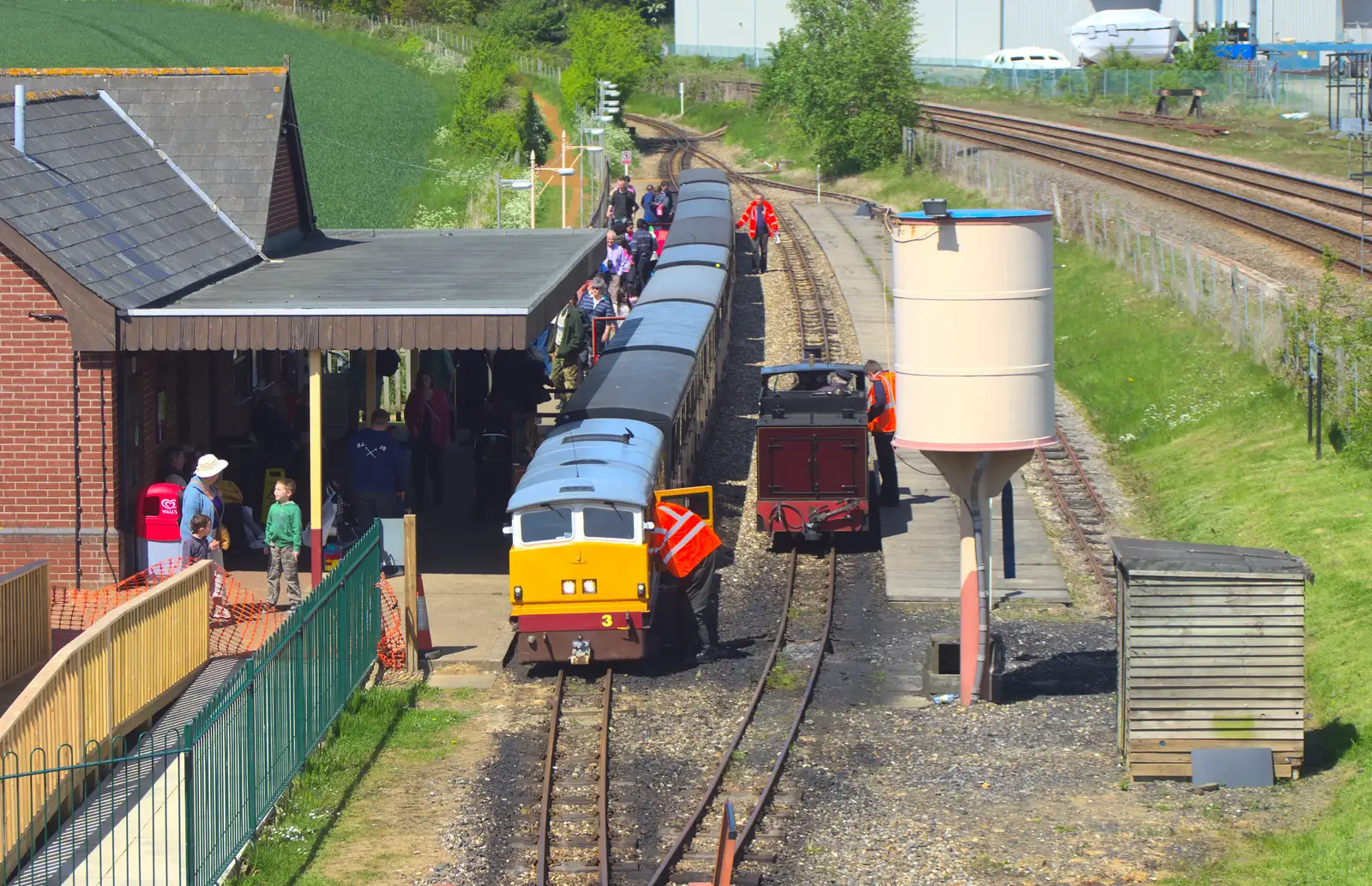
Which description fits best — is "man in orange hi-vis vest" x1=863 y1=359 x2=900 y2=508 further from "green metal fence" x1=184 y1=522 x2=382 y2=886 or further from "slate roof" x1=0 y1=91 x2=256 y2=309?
"slate roof" x1=0 y1=91 x2=256 y2=309

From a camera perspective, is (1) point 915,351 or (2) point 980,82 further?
(2) point 980,82

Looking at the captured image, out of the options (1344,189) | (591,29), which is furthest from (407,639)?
(591,29)

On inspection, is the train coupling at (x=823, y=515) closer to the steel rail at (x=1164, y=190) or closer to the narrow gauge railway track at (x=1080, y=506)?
the narrow gauge railway track at (x=1080, y=506)

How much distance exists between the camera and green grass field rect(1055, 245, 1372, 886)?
1193cm

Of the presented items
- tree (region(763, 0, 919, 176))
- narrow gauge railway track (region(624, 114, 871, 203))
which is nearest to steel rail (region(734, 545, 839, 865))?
narrow gauge railway track (region(624, 114, 871, 203))

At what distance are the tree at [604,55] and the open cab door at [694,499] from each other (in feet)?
161

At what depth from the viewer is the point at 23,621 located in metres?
15.0

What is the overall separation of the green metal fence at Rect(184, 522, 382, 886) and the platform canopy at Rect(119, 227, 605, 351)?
2.46 m

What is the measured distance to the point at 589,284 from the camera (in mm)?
30594

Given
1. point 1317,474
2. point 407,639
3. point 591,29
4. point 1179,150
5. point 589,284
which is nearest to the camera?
point 407,639

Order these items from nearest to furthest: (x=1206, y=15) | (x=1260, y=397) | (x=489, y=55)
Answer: (x=1260, y=397), (x=489, y=55), (x=1206, y=15)

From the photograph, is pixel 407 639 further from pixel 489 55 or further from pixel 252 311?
pixel 489 55

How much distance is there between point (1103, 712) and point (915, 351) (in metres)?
3.71

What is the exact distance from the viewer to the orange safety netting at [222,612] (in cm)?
1697
